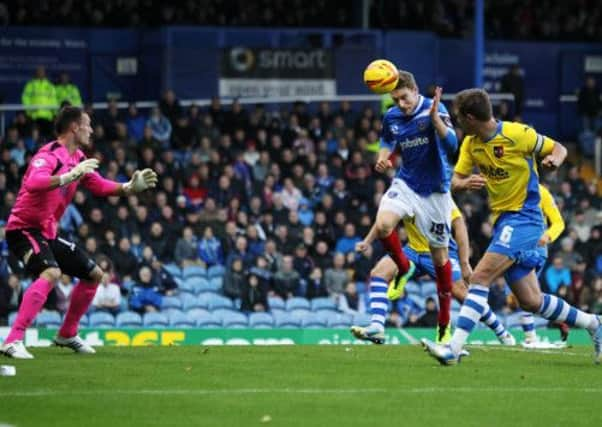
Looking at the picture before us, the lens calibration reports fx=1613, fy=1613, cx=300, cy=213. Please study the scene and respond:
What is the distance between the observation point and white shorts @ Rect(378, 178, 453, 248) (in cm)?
1562

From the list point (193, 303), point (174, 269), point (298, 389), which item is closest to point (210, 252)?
point (174, 269)

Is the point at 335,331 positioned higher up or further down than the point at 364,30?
further down

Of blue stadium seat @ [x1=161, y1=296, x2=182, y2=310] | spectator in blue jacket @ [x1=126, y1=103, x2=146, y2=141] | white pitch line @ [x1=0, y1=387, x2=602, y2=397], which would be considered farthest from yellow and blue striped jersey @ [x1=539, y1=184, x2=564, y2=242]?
spectator in blue jacket @ [x1=126, y1=103, x2=146, y2=141]

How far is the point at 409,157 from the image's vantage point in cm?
1552

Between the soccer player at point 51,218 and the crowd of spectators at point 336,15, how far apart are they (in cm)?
1936

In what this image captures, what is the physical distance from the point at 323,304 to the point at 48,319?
4856 millimetres

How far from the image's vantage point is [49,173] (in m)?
14.4

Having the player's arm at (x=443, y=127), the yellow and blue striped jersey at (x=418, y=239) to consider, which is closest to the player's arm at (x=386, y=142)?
the player's arm at (x=443, y=127)

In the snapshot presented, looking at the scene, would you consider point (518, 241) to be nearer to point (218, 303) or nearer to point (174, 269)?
point (218, 303)

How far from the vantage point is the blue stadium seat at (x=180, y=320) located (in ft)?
84.3

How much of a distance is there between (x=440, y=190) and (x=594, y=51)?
84.9ft

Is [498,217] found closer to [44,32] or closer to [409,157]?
[409,157]

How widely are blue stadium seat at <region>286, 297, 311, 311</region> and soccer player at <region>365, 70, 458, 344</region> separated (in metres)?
10.9

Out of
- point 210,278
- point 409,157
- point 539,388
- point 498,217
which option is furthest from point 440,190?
point 210,278
